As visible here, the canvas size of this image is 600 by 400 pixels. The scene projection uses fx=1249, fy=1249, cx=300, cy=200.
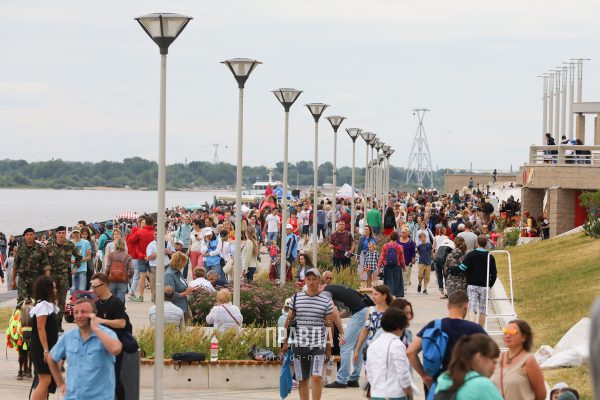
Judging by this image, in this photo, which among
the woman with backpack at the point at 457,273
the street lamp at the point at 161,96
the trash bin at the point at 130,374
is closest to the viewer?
the trash bin at the point at 130,374

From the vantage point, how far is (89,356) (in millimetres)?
9188

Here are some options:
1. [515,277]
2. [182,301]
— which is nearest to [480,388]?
[182,301]

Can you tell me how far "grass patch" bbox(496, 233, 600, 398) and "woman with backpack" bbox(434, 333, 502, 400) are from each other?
5372mm

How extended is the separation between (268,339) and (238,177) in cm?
449

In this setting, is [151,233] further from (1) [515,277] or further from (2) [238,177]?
(1) [515,277]

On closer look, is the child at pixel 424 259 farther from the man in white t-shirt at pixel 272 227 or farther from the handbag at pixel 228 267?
the man in white t-shirt at pixel 272 227

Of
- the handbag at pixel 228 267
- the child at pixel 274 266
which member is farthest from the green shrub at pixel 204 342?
the child at pixel 274 266

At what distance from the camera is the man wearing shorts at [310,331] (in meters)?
12.1

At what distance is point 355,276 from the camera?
992 inches

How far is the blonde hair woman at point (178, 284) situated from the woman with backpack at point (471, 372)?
1063 centimetres

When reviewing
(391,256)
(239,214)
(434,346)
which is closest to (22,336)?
(239,214)

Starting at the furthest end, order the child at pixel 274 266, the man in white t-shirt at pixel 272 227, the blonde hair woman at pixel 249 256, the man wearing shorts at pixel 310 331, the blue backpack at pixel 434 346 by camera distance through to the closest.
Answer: the man in white t-shirt at pixel 272 227 < the child at pixel 274 266 < the blonde hair woman at pixel 249 256 < the man wearing shorts at pixel 310 331 < the blue backpack at pixel 434 346

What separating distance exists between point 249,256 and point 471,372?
16969mm

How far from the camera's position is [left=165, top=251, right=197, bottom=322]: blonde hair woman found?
17703 millimetres
